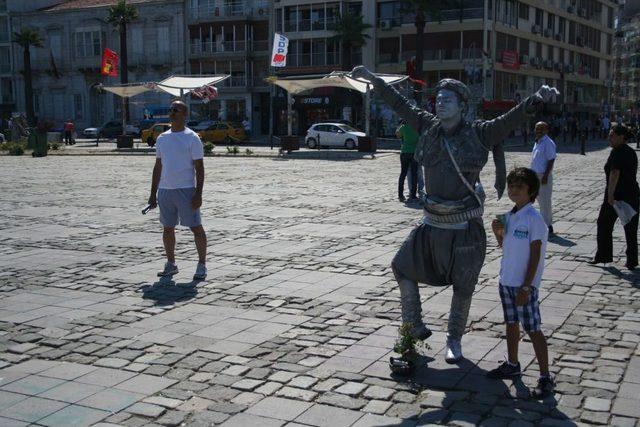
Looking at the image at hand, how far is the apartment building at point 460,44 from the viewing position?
50406mm

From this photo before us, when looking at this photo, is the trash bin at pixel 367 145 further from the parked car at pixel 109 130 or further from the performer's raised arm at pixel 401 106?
the performer's raised arm at pixel 401 106

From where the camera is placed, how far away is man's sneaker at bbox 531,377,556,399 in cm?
429

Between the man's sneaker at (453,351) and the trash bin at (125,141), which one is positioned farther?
the trash bin at (125,141)

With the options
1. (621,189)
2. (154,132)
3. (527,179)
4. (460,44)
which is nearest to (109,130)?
(154,132)

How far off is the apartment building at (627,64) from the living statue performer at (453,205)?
446 ft

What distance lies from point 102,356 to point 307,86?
83.9ft

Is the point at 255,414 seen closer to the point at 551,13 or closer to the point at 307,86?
the point at 307,86

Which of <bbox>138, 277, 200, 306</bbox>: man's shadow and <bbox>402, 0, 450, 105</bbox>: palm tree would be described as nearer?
<bbox>138, 277, 200, 306</bbox>: man's shadow

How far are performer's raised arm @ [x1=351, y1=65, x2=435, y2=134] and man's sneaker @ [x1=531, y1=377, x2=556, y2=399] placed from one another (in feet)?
5.83

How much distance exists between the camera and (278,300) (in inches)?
258

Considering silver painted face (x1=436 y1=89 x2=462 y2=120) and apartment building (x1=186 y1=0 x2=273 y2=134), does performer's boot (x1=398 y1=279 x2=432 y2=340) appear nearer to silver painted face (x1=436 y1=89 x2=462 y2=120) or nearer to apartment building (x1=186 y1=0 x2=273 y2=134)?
silver painted face (x1=436 y1=89 x2=462 y2=120)

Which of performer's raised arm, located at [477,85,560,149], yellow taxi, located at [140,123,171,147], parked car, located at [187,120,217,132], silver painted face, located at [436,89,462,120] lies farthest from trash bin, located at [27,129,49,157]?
performer's raised arm, located at [477,85,560,149]

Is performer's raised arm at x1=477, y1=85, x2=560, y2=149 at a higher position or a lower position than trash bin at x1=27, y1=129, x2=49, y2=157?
higher

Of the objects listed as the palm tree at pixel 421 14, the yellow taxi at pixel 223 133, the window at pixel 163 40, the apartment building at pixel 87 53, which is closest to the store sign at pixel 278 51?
the yellow taxi at pixel 223 133
